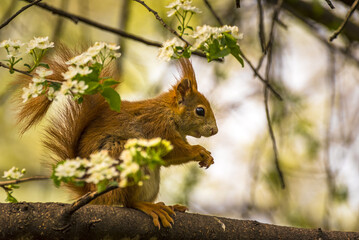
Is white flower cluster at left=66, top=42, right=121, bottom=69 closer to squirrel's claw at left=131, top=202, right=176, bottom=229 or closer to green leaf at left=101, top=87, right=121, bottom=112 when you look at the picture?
green leaf at left=101, top=87, right=121, bottom=112

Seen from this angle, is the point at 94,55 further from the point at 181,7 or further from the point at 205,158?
the point at 205,158

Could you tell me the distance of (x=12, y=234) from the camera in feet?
5.26

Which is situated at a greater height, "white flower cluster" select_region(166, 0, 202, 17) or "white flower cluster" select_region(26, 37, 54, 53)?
"white flower cluster" select_region(166, 0, 202, 17)

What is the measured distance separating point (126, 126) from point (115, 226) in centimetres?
69

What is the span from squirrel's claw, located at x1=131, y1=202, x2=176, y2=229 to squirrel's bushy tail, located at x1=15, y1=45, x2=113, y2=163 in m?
0.44

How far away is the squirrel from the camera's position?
206 cm

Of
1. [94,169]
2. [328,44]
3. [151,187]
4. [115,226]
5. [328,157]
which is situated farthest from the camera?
[328,44]

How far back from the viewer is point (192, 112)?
2.63 metres

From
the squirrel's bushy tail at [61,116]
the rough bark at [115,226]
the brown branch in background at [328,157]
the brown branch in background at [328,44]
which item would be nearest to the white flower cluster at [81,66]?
the rough bark at [115,226]

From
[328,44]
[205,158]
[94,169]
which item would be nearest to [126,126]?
[205,158]

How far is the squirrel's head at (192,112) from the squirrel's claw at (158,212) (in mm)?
656

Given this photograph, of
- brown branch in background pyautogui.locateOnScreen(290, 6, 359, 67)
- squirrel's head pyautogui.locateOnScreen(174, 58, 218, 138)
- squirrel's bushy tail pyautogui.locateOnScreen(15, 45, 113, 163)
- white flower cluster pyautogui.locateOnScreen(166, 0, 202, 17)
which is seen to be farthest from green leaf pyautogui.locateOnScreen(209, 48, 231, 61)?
brown branch in background pyautogui.locateOnScreen(290, 6, 359, 67)

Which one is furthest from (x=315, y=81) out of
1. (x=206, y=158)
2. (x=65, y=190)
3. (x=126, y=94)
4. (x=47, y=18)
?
(x=65, y=190)

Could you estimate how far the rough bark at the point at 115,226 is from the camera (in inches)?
64.0
